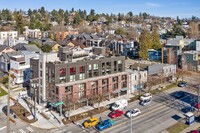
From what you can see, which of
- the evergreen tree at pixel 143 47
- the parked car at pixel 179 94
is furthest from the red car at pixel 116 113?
the evergreen tree at pixel 143 47

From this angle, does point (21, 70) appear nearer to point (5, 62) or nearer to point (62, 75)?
point (5, 62)

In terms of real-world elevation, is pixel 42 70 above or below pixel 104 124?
above

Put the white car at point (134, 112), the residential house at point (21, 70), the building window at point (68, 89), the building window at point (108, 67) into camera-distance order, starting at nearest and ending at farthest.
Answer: the white car at point (134, 112) → the building window at point (68, 89) → the building window at point (108, 67) → the residential house at point (21, 70)

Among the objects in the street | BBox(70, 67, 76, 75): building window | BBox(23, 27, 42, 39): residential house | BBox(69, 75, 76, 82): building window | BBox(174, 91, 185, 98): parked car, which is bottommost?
Result: the street

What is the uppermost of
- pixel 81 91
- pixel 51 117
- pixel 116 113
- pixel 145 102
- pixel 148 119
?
pixel 81 91

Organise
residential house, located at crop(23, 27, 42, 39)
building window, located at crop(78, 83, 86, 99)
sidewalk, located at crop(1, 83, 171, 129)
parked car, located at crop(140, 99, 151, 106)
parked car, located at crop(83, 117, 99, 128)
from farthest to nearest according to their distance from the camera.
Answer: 1. residential house, located at crop(23, 27, 42, 39)
2. parked car, located at crop(140, 99, 151, 106)
3. building window, located at crop(78, 83, 86, 99)
4. sidewalk, located at crop(1, 83, 171, 129)
5. parked car, located at crop(83, 117, 99, 128)

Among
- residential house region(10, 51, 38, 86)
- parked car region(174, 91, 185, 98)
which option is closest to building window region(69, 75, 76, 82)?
residential house region(10, 51, 38, 86)

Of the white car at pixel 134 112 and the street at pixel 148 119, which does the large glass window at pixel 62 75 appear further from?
the white car at pixel 134 112

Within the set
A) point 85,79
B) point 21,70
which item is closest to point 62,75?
point 85,79

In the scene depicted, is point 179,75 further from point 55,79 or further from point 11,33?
point 11,33

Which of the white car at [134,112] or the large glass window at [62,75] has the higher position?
the large glass window at [62,75]

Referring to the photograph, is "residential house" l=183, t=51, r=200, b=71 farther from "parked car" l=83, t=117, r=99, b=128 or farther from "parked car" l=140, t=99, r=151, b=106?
"parked car" l=83, t=117, r=99, b=128
